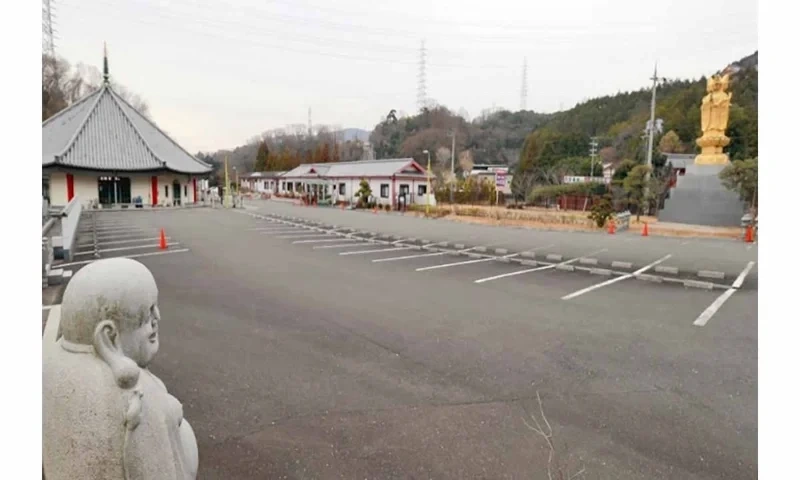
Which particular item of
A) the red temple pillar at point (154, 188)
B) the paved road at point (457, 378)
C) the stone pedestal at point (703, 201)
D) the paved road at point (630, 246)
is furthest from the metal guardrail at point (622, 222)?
the red temple pillar at point (154, 188)

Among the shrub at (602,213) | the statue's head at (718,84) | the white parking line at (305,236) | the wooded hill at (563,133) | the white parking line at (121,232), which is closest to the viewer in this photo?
the white parking line at (121,232)

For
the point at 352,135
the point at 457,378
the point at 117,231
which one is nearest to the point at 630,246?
the point at 457,378

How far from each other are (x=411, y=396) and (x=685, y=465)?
1.80 meters

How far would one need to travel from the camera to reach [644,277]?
26.1 feet

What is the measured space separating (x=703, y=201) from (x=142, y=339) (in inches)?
874

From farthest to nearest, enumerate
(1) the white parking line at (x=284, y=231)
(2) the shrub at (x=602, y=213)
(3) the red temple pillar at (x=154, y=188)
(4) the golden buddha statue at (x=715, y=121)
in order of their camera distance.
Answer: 1. (3) the red temple pillar at (x=154, y=188)
2. (4) the golden buddha statue at (x=715, y=121)
3. (2) the shrub at (x=602, y=213)
4. (1) the white parking line at (x=284, y=231)

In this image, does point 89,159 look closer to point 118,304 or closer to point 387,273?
point 387,273

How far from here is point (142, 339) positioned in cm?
148

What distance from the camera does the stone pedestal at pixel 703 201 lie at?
18.0 meters

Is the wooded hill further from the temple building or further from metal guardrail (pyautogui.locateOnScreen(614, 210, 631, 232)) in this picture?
the temple building

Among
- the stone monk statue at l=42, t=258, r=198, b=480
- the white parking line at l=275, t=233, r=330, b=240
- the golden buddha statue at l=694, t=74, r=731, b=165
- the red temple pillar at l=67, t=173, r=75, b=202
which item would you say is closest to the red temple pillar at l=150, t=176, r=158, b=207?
the red temple pillar at l=67, t=173, r=75, b=202

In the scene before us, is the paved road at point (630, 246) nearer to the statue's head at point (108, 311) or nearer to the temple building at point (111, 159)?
the statue's head at point (108, 311)

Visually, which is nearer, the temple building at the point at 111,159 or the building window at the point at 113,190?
the temple building at the point at 111,159

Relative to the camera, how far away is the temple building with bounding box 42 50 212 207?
1026 inches
